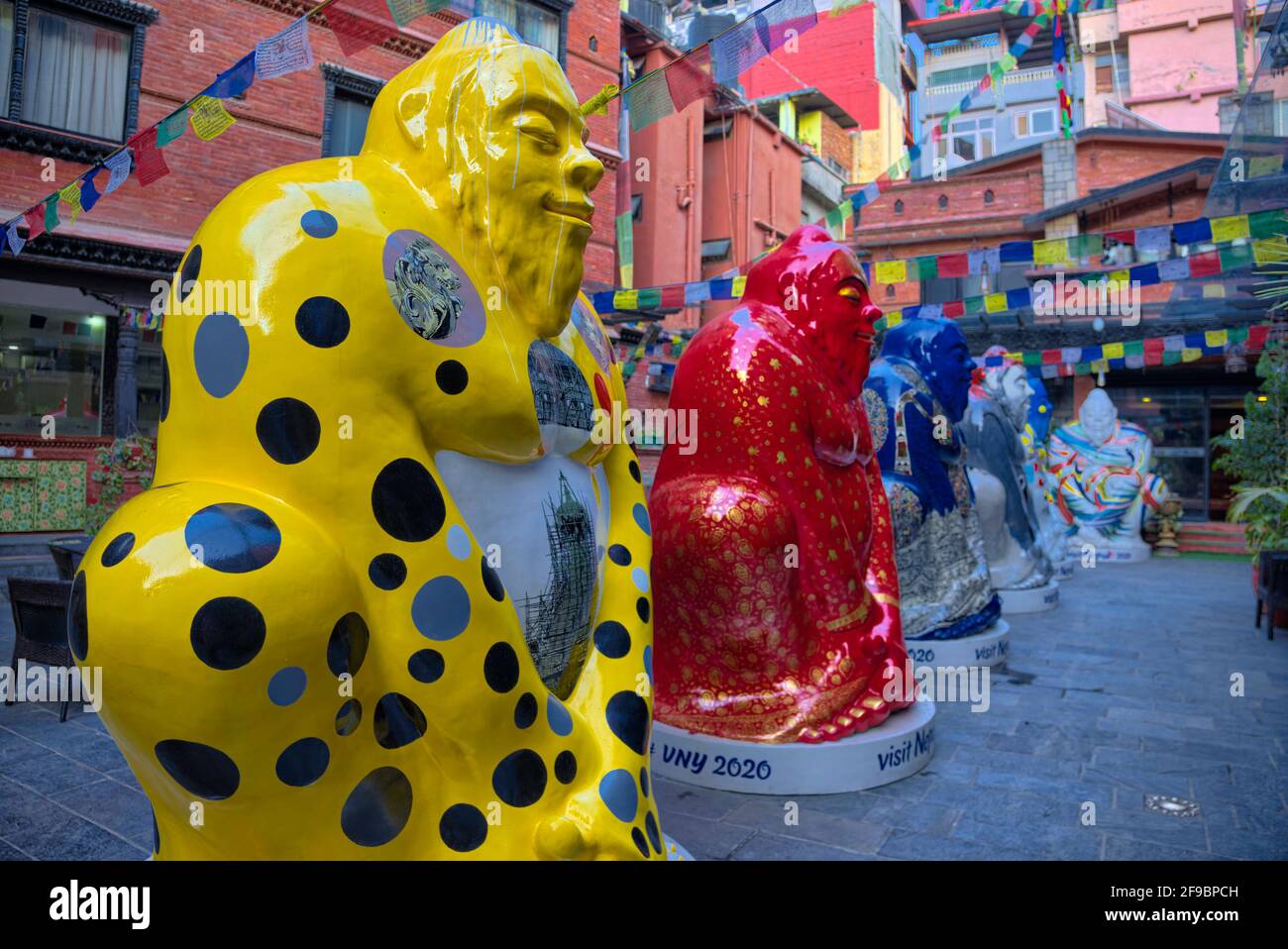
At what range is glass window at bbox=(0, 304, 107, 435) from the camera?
9555mm

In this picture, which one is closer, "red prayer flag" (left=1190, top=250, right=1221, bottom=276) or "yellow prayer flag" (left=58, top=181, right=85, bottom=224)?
"yellow prayer flag" (left=58, top=181, right=85, bottom=224)

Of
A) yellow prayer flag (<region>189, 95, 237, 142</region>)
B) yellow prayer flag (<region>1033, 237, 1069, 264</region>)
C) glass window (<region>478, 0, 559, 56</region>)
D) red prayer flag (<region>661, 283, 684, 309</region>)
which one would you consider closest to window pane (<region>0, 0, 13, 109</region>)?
glass window (<region>478, 0, 559, 56</region>)

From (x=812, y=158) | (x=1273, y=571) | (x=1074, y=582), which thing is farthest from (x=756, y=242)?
(x=1273, y=571)

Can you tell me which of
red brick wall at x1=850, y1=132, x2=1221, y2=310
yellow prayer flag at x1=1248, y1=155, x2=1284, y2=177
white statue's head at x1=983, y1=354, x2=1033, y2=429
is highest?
red brick wall at x1=850, y1=132, x2=1221, y2=310

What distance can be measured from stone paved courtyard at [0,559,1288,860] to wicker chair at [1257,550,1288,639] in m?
1.01

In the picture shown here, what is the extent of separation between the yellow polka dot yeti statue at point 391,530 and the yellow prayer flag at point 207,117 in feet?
12.7

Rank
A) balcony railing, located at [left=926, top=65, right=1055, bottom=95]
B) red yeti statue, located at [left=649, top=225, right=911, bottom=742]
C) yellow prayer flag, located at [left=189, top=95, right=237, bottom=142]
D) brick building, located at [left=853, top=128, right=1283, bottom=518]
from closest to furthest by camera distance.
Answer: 1. red yeti statue, located at [left=649, top=225, right=911, bottom=742]
2. yellow prayer flag, located at [left=189, top=95, right=237, bottom=142]
3. brick building, located at [left=853, top=128, right=1283, bottom=518]
4. balcony railing, located at [left=926, top=65, right=1055, bottom=95]

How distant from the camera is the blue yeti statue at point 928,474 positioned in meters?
5.02

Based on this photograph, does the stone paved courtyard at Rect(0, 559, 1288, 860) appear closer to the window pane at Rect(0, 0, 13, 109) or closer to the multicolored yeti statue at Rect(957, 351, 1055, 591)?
the multicolored yeti statue at Rect(957, 351, 1055, 591)

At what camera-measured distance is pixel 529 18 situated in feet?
43.8

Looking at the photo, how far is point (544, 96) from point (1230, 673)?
5.80m

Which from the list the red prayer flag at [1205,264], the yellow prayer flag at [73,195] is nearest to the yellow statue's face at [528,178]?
the yellow prayer flag at [73,195]

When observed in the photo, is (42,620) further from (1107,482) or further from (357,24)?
(1107,482)

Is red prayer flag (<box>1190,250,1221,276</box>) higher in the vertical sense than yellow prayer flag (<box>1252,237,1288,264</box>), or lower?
higher
